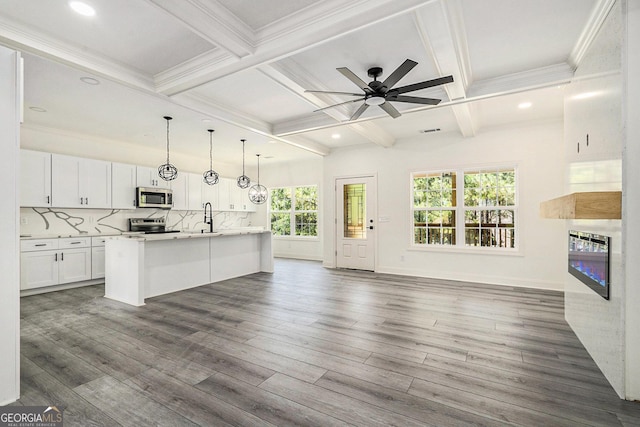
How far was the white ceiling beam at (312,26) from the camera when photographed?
7.66ft

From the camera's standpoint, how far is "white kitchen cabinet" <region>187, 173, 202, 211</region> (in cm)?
746

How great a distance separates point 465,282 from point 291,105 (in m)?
4.29

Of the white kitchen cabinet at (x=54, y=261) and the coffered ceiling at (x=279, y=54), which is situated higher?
the coffered ceiling at (x=279, y=54)

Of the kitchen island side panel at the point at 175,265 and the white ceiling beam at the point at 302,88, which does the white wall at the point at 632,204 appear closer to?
the white ceiling beam at the point at 302,88

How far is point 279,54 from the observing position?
2.94 m

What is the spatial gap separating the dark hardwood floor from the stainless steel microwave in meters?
2.43

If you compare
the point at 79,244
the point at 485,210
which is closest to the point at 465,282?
the point at 485,210

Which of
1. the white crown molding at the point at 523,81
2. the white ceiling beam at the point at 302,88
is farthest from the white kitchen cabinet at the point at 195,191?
the white crown molding at the point at 523,81

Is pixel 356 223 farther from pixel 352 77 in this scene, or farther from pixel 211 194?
pixel 352 77

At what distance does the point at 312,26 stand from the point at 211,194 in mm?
6202

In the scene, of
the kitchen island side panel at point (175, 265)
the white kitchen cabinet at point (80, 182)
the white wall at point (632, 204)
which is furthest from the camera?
the white kitchen cabinet at point (80, 182)

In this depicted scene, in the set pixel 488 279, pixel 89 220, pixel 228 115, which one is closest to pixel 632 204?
pixel 488 279

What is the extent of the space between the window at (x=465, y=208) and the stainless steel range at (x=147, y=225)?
5535mm

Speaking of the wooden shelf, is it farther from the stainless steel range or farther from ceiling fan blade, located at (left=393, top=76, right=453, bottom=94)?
the stainless steel range
